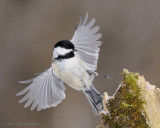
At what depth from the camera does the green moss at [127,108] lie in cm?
192

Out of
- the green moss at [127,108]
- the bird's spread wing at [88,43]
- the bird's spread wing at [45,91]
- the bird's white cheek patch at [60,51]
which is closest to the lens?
the green moss at [127,108]

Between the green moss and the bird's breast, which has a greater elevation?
the bird's breast

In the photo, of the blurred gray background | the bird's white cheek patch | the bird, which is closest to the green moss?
the bird

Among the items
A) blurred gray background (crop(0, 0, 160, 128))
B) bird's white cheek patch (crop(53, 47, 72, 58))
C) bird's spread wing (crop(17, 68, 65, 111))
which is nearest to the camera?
bird's white cheek patch (crop(53, 47, 72, 58))

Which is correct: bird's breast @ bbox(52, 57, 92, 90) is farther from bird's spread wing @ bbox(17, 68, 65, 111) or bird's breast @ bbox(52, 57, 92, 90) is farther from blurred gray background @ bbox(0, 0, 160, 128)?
blurred gray background @ bbox(0, 0, 160, 128)

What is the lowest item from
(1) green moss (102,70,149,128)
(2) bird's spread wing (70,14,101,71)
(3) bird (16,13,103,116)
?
(1) green moss (102,70,149,128)

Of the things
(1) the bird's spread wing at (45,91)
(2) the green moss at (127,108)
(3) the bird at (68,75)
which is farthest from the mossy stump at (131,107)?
(1) the bird's spread wing at (45,91)

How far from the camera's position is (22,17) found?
16.4 ft

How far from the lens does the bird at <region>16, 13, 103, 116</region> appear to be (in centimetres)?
268

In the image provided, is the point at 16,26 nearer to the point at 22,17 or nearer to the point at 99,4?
the point at 22,17

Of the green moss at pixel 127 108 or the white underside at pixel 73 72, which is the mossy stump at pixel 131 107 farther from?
the white underside at pixel 73 72

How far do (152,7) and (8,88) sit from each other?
2.16 meters

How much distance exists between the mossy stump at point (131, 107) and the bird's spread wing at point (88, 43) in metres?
0.86

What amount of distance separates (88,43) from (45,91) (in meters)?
0.50
